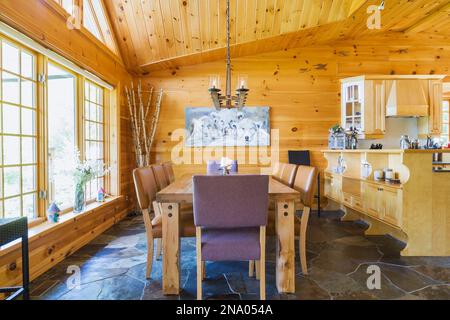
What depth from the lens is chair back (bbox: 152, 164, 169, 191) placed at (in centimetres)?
292

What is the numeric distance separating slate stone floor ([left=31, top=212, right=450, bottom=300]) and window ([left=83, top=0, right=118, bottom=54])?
8.82ft

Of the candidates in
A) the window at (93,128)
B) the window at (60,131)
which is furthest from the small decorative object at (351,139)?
the window at (60,131)

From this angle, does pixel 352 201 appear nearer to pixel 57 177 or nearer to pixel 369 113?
pixel 369 113

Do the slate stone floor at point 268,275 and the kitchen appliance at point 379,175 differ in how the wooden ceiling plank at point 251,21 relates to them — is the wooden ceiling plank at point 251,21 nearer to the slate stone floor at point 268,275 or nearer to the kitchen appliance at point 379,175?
the kitchen appliance at point 379,175

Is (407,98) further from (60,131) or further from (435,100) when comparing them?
(60,131)

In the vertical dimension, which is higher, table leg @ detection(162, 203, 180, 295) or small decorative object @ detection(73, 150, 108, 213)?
small decorative object @ detection(73, 150, 108, 213)

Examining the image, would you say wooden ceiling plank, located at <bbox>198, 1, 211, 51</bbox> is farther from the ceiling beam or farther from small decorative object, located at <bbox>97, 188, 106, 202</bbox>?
the ceiling beam

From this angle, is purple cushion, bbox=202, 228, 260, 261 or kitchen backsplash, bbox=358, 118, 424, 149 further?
kitchen backsplash, bbox=358, 118, 424, 149

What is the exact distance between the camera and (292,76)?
5094mm

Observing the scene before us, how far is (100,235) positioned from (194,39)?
3.16 metres

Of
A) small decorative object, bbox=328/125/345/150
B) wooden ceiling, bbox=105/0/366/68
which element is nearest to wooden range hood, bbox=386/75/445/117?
small decorative object, bbox=328/125/345/150

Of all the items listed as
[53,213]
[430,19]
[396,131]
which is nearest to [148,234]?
[53,213]

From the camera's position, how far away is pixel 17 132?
2416mm

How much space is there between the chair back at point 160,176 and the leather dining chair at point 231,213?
113 centimetres
